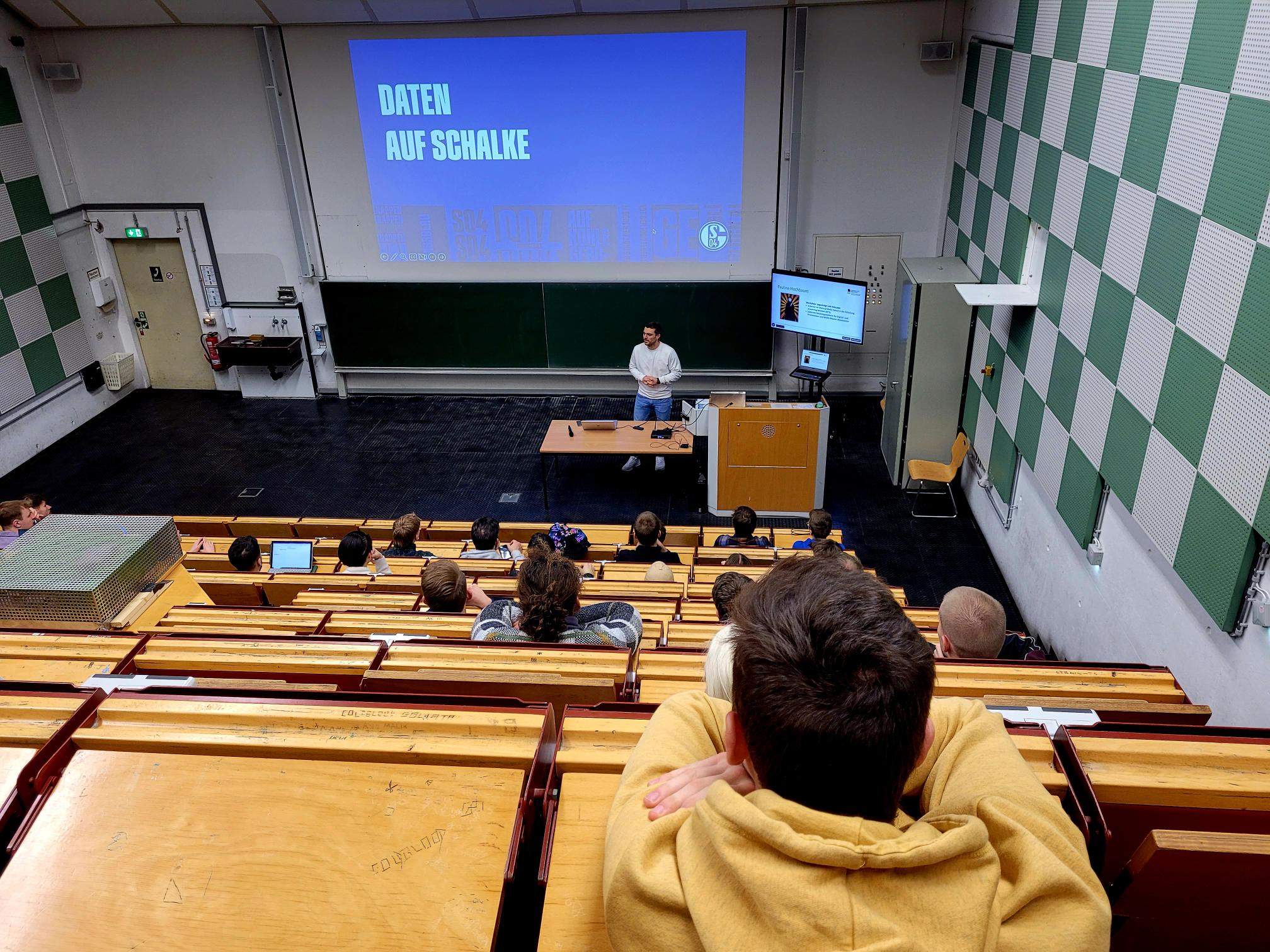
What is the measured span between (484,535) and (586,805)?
4248 millimetres

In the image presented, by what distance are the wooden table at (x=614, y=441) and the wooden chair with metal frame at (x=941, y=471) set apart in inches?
85.3

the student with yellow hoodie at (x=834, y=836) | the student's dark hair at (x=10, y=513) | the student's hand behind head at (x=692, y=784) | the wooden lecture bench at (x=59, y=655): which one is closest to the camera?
the student with yellow hoodie at (x=834, y=836)

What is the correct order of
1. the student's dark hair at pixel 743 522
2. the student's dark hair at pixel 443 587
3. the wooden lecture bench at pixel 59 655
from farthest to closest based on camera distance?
1. the student's dark hair at pixel 743 522
2. the student's dark hair at pixel 443 587
3. the wooden lecture bench at pixel 59 655

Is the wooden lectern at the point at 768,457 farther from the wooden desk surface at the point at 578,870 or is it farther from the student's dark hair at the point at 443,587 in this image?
the wooden desk surface at the point at 578,870

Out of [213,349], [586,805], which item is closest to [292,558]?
[586,805]

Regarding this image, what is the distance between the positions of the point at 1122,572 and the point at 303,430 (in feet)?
28.4

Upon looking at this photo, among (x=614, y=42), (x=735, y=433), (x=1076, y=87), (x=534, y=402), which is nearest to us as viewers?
(x=1076, y=87)

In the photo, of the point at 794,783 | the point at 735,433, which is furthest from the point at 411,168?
the point at 794,783

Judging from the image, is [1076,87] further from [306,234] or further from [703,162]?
[306,234]

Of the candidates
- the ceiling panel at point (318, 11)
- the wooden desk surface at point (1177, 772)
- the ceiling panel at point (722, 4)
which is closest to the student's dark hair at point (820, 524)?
the wooden desk surface at point (1177, 772)

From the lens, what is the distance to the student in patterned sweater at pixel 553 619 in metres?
3.13

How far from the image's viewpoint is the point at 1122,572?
450cm

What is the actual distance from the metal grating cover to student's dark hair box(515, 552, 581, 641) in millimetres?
1780

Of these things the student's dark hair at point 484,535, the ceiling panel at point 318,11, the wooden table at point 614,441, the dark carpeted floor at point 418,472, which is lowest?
the dark carpeted floor at point 418,472
